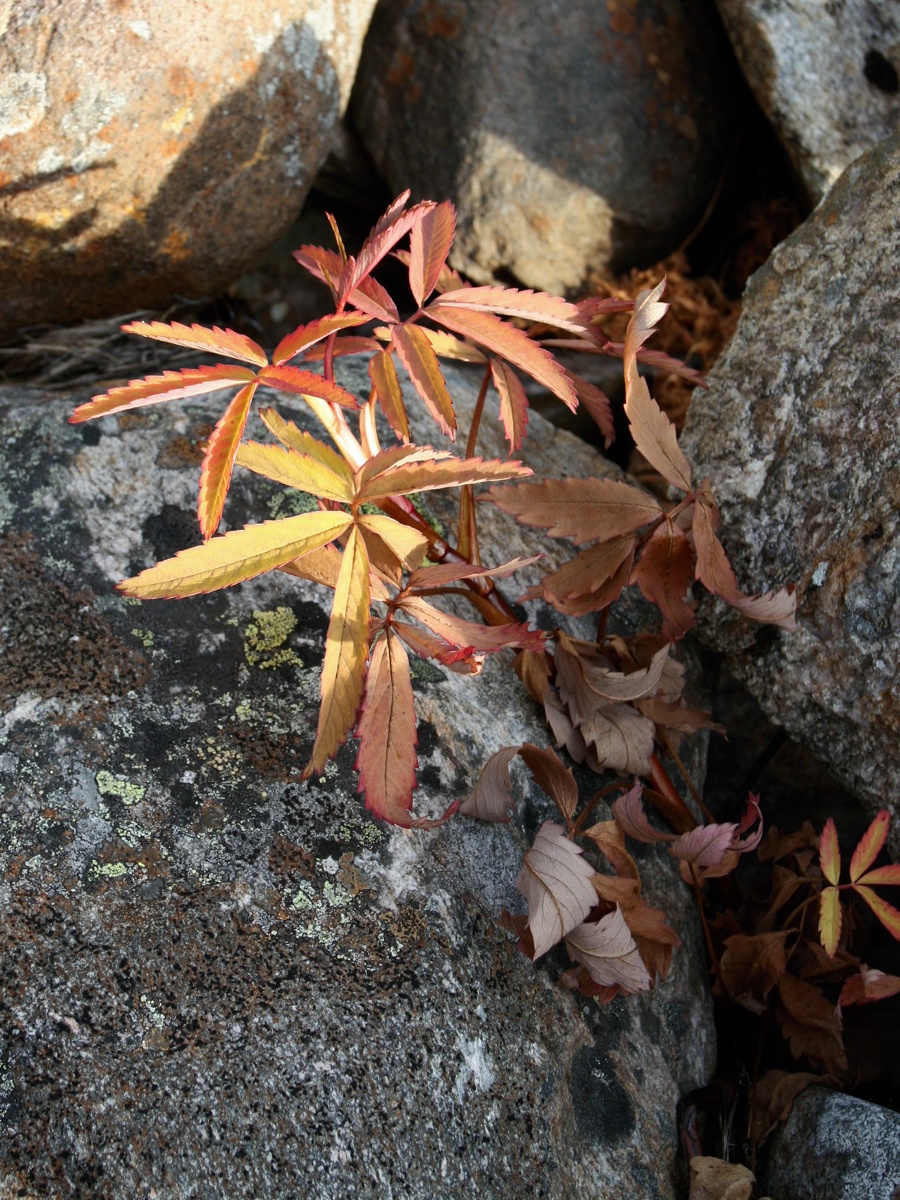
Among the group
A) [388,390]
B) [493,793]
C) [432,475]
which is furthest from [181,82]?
[493,793]

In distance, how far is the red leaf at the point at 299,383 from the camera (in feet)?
3.71

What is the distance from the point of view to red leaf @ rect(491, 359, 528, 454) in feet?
4.76

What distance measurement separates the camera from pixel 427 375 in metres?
1.24

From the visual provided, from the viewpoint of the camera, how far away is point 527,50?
8.67 ft

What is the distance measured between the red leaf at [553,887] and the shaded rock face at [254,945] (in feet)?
0.37

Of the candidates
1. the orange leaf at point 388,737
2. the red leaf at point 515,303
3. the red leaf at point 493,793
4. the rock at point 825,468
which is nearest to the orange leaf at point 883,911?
the rock at point 825,468

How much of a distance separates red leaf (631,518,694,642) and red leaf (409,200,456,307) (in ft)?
1.53

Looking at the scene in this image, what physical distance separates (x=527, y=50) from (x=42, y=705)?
Answer: 2.23 m

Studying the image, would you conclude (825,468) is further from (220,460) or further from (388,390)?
(220,460)

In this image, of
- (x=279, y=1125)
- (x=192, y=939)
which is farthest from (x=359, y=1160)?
(x=192, y=939)

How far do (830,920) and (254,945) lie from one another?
80cm

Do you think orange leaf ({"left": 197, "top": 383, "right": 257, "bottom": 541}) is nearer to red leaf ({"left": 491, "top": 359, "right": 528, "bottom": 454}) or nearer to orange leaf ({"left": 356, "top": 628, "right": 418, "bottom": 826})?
orange leaf ({"left": 356, "top": 628, "right": 418, "bottom": 826})

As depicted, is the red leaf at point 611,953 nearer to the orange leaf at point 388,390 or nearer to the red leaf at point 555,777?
the red leaf at point 555,777

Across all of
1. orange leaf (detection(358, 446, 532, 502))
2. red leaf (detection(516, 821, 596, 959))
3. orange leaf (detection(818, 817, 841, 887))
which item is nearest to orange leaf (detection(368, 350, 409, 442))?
orange leaf (detection(358, 446, 532, 502))
